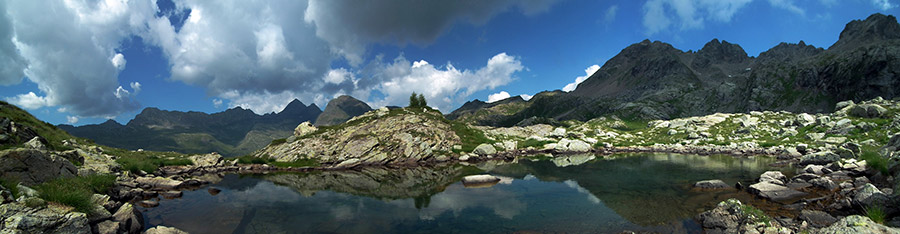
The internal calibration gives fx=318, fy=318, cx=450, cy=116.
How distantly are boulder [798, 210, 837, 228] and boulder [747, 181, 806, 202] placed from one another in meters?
6.17

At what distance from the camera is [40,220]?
14.8 meters

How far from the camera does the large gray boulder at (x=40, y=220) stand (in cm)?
1394

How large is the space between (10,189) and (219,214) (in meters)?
14.9

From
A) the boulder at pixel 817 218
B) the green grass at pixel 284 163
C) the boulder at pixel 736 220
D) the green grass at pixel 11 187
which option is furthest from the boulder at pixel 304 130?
the boulder at pixel 817 218

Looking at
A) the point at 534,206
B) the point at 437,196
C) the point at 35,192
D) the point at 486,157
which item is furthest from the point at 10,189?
the point at 486,157

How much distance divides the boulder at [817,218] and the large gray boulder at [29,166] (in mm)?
49080

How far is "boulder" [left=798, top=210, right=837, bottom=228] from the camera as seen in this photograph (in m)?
19.3

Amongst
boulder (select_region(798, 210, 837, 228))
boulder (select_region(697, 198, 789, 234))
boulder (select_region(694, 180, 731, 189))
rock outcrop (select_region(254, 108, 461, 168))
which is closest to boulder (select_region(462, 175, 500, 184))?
boulder (select_region(694, 180, 731, 189))

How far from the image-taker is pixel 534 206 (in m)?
30.0

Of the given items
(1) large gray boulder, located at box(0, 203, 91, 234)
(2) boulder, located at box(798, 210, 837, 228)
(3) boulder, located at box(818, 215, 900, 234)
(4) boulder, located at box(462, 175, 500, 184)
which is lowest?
(2) boulder, located at box(798, 210, 837, 228)

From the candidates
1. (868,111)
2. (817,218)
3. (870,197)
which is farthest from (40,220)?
(868,111)

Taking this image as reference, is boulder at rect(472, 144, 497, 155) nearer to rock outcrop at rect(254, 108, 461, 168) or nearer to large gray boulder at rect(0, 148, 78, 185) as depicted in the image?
rock outcrop at rect(254, 108, 461, 168)

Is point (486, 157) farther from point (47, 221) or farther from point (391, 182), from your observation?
point (47, 221)

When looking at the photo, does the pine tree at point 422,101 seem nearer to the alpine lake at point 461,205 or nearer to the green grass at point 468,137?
the green grass at point 468,137
